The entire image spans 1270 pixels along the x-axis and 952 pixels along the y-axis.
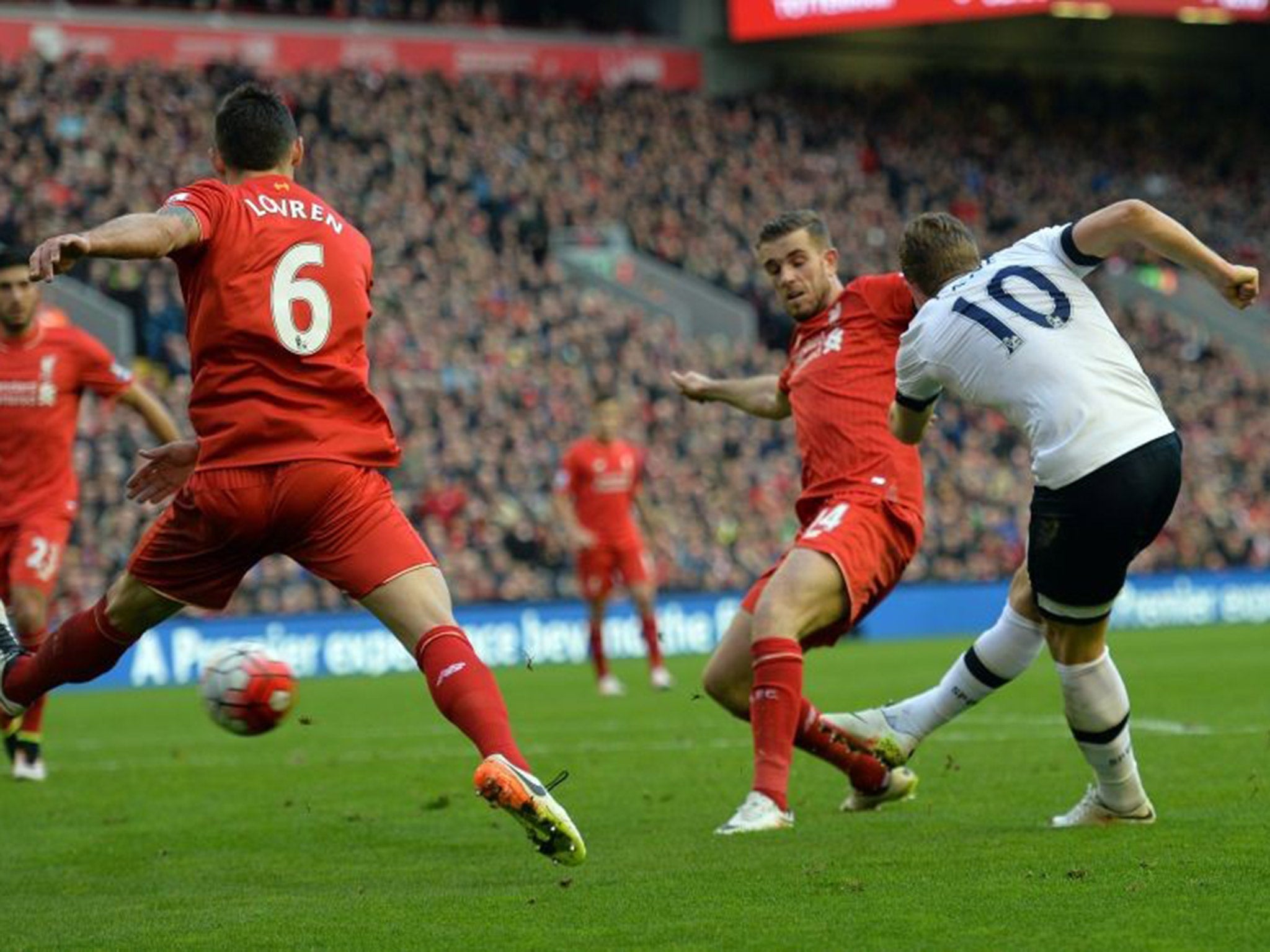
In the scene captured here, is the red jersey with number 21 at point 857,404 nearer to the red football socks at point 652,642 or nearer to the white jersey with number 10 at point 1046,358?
the white jersey with number 10 at point 1046,358

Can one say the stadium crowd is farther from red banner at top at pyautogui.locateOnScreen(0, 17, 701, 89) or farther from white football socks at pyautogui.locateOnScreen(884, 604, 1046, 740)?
white football socks at pyautogui.locateOnScreen(884, 604, 1046, 740)

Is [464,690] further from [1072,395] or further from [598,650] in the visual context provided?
[598,650]

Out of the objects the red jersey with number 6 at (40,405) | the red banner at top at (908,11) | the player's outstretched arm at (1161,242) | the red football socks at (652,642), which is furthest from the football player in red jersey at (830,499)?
the red banner at top at (908,11)

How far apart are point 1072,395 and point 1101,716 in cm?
122

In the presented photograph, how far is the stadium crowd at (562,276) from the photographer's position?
86.9 ft

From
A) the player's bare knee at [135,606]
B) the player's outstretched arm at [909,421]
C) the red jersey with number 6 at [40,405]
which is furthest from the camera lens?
the red jersey with number 6 at [40,405]

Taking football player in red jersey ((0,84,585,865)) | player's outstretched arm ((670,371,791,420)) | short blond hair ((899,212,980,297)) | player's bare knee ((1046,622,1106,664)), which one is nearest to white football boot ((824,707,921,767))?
player's bare knee ((1046,622,1106,664))

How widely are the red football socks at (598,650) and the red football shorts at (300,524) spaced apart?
11.6m

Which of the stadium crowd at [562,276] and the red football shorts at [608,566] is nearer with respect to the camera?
the red football shorts at [608,566]

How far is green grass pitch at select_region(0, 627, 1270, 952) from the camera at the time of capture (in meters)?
6.10

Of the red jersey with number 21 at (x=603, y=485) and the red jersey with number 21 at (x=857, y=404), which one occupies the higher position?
the red jersey with number 21 at (x=857, y=404)

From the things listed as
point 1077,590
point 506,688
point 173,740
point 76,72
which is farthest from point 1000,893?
point 76,72

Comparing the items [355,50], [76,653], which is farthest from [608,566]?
[355,50]

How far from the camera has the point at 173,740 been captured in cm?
1475
